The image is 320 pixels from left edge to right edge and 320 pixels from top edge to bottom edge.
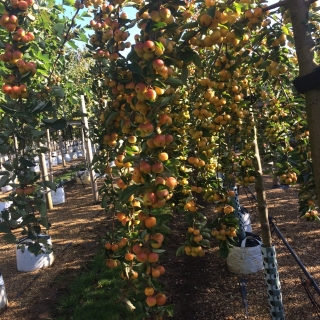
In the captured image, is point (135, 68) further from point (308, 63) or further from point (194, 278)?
point (194, 278)

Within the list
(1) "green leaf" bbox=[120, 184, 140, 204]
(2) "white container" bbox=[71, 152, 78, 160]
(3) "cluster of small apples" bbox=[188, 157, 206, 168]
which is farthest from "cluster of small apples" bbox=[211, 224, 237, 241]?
(2) "white container" bbox=[71, 152, 78, 160]

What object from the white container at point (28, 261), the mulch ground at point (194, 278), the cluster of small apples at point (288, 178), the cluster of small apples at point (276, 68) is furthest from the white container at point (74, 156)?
the cluster of small apples at point (276, 68)

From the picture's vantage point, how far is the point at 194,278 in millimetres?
3869

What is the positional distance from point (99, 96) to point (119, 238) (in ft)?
3.23

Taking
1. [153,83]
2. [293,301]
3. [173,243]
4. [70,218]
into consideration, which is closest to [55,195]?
[70,218]

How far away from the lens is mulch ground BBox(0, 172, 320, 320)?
10.6 feet

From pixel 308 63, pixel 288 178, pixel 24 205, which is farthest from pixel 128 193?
pixel 288 178

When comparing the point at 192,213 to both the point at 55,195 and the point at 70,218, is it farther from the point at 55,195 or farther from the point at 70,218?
the point at 55,195

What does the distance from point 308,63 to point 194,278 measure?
10.4 feet

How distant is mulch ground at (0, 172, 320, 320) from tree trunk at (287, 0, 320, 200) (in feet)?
7.84

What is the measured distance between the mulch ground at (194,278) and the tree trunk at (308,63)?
7.84 feet

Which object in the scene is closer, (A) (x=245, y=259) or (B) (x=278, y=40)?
(B) (x=278, y=40)

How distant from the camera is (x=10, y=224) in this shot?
1.62m

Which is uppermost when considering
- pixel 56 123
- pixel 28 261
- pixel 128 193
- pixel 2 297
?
pixel 56 123
